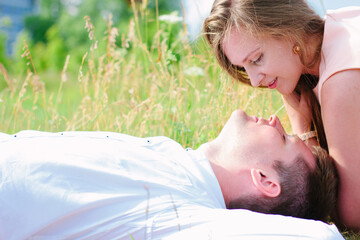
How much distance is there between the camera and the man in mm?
1963

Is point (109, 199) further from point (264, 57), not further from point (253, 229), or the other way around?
point (264, 57)

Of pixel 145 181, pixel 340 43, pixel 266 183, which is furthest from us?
pixel 340 43

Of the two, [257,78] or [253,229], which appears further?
[257,78]

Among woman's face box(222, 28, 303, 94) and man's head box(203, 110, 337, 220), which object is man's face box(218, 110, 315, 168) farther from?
woman's face box(222, 28, 303, 94)

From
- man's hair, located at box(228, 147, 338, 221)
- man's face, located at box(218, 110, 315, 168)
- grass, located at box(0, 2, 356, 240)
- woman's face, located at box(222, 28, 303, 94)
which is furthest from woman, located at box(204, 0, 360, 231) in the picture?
grass, located at box(0, 2, 356, 240)

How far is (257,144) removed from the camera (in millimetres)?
2402

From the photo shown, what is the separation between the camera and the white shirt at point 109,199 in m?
1.87

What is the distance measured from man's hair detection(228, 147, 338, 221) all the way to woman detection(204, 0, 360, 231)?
0.14 meters

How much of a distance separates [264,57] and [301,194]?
0.88 metres

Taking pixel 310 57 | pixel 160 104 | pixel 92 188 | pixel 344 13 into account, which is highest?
pixel 344 13

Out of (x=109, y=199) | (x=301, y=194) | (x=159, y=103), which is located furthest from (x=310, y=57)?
(x=109, y=199)

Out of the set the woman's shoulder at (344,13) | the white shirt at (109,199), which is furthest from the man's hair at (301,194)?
the woman's shoulder at (344,13)

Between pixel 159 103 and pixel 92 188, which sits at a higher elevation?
pixel 92 188

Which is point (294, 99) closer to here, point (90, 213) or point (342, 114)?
point (342, 114)
